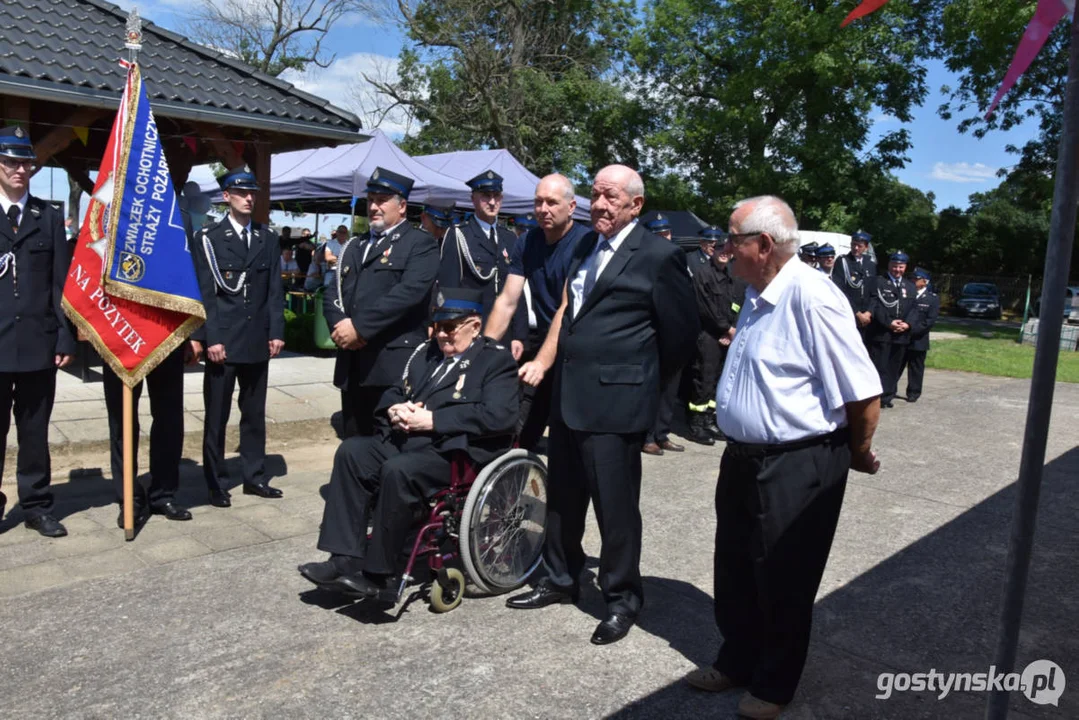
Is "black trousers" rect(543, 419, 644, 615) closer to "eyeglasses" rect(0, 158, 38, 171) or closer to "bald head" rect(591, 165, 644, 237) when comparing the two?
"bald head" rect(591, 165, 644, 237)

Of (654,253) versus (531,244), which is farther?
(531,244)

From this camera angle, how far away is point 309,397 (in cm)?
891

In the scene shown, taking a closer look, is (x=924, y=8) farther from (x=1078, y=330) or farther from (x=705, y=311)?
(x=705, y=311)

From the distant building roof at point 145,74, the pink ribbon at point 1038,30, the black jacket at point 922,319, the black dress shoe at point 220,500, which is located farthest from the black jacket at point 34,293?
the black jacket at point 922,319

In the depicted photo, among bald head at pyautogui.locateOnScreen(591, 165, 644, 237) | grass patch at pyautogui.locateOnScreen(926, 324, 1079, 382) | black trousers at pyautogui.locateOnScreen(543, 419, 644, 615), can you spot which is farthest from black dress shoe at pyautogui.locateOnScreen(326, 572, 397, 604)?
grass patch at pyautogui.locateOnScreen(926, 324, 1079, 382)

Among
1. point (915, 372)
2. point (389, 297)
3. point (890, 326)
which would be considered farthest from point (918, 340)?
point (389, 297)

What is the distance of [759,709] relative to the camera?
318 centimetres

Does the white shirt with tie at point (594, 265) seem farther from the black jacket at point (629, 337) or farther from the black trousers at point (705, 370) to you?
the black trousers at point (705, 370)

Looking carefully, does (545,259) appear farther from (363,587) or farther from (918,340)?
(918,340)

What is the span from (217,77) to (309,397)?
11.5ft

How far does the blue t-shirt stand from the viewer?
475cm

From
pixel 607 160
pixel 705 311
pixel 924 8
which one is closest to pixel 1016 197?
pixel 924 8

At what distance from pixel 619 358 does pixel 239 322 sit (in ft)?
9.67

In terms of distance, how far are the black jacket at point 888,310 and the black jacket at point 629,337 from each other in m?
8.26
